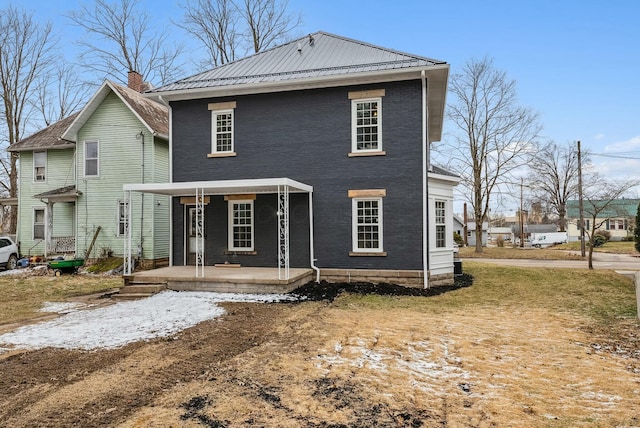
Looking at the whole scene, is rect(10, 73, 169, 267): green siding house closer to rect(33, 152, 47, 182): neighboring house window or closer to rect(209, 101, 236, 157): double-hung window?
rect(33, 152, 47, 182): neighboring house window

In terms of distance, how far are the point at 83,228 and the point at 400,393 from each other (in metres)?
18.2

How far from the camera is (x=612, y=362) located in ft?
17.9

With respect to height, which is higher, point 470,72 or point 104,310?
point 470,72

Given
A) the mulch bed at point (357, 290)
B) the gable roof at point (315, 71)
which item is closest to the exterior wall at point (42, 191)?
the gable roof at point (315, 71)

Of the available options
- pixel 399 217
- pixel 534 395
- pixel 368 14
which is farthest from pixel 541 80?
pixel 534 395

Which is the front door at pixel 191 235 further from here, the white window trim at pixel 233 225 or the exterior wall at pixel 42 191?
the exterior wall at pixel 42 191

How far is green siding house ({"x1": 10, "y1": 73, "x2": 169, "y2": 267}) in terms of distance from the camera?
17.4 metres

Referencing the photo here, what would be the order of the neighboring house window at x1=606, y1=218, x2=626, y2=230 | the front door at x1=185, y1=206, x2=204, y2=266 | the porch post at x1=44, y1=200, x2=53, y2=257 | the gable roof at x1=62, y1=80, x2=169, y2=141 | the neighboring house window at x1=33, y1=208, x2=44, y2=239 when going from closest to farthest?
1. the front door at x1=185, y1=206, x2=204, y2=266
2. the gable roof at x1=62, y1=80, x2=169, y2=141
3. the porch post at x1=44, y1=200, x2=53, y2=257
4. the neighboring house window at x1=33, y1=208, x2=44, y2=239
5. the neighboring house window at x1=606, y1=218, x2=626, y2=230

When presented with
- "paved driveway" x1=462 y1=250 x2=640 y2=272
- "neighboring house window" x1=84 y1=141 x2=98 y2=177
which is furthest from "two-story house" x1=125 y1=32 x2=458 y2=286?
"paved driveway" x1=462 y1=250 x2=640 y2=272

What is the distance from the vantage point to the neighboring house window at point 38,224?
799 inches

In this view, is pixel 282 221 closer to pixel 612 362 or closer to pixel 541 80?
pixel 612 362

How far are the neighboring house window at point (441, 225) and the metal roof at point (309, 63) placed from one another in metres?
4.28

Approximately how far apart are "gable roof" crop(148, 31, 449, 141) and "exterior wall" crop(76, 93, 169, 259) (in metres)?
4.75

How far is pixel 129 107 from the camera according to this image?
1717 centimetres
